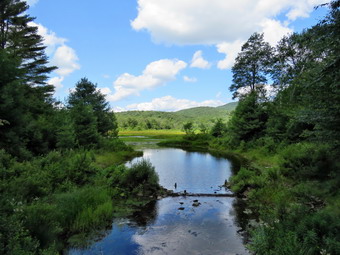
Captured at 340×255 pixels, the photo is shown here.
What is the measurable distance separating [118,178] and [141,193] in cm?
192

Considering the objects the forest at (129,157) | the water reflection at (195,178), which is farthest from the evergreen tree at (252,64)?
the water reflection at (195,178)

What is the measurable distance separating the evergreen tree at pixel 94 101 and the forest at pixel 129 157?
152 mm

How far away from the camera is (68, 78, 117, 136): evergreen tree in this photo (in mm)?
32688

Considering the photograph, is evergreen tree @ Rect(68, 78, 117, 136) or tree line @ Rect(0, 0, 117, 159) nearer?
tree line @ Rect(0, 0, 117, 159)

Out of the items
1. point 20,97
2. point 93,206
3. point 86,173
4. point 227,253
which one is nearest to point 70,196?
point 93,206

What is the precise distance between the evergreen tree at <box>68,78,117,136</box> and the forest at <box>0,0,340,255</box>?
0.15m

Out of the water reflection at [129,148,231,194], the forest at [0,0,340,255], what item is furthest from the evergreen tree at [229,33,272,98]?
the water reflection at [129,148,231,194]

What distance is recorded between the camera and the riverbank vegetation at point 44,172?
22.1 ft

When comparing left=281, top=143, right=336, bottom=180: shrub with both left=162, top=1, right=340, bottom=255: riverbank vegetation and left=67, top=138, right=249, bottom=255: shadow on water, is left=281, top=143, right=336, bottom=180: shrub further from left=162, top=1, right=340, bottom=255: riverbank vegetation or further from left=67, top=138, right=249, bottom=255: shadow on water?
left=67, top=138, right=249, bottom=255: shadow on water

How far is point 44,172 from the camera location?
12133mm

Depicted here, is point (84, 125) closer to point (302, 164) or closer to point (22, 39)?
point (22, 39)

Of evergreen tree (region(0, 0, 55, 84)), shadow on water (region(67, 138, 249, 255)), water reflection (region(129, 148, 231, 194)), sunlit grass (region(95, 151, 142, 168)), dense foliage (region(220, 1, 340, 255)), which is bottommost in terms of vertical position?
water reflection (region(129, 148, 231, 194))

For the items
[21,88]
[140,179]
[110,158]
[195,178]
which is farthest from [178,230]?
[110,158]

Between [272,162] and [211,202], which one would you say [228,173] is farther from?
[211,202]
